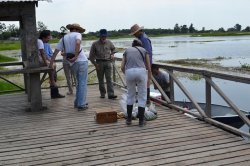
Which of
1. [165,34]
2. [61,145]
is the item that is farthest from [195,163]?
[165,34]

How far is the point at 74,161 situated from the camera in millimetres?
4824

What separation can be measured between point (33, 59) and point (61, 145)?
8.53 feet

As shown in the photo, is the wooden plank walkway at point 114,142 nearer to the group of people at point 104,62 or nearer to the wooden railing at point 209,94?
the wooden railing at point 209,94

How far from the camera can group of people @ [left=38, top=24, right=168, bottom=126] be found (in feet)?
20.3

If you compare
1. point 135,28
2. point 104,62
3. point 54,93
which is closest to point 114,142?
point 135,28

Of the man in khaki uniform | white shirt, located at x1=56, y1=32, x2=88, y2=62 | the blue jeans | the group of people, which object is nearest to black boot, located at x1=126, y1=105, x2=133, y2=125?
the group of people

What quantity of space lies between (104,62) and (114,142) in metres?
3.30

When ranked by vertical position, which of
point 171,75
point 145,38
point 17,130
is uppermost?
point 145,38

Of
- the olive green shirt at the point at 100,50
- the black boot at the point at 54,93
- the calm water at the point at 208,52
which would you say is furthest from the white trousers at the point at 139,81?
the calm water at the point at 208,52

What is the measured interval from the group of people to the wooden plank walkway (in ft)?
1.46

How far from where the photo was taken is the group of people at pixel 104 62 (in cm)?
619

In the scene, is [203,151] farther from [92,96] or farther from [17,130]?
[92,96]

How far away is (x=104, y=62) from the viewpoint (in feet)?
28.1

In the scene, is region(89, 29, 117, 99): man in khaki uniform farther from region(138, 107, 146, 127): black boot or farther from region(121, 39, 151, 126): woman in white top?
region(138, 107, 146, 127): black boot
